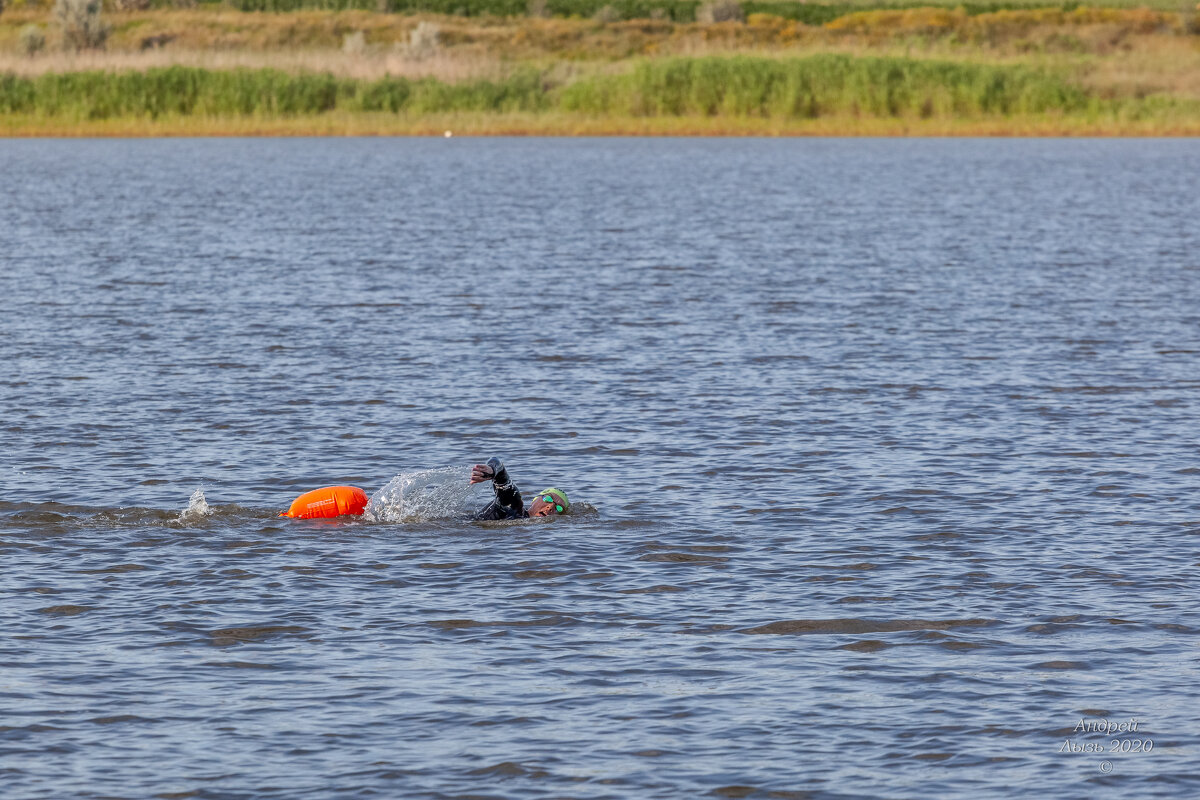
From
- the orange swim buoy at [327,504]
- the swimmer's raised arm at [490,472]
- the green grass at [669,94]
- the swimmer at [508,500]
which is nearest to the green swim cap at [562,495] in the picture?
the swimmer at [508,500]

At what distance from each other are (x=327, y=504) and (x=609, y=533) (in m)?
2.86

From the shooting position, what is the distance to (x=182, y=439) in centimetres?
2241

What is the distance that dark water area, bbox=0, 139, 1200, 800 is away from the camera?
1224 cm

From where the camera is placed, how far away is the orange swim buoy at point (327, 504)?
720 inches

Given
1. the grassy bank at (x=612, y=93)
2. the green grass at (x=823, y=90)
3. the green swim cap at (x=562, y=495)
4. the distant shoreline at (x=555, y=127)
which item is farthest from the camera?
the green grass at (x=823, y=90)

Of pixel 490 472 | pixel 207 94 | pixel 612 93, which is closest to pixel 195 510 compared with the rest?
pixel 490 472

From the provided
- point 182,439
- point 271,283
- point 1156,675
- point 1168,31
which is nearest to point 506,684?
point 1156,675

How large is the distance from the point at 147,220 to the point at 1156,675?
44.3 meters

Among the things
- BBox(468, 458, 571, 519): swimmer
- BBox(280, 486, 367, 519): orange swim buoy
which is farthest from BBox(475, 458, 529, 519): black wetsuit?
BBox(280, 486, 367, 519): orange swim buoy

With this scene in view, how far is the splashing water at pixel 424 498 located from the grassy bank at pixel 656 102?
217 feet

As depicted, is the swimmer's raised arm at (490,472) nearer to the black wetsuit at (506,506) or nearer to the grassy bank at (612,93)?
the black wetsuit at (506,506)

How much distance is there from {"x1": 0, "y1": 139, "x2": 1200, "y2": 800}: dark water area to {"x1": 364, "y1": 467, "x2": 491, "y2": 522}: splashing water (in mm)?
335

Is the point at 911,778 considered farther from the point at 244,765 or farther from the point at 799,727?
the point at 244,765

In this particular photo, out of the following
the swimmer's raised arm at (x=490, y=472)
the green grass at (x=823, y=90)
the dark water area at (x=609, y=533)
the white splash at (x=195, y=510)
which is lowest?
the dark water area at (x=609, y=533)
